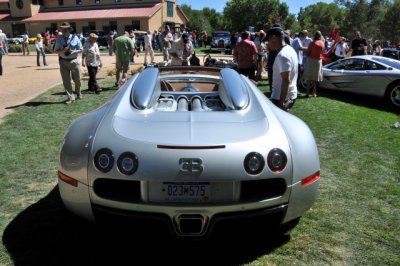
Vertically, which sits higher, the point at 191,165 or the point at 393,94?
the point at 191,165

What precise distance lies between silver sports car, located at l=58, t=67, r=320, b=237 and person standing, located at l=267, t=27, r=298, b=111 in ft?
6.19

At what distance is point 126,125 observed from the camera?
2.63 metres

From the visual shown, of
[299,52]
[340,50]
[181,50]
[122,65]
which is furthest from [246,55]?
[340,50]

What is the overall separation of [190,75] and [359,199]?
2.13 m

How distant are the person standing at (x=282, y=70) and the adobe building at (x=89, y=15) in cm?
4341

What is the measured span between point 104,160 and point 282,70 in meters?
2.87

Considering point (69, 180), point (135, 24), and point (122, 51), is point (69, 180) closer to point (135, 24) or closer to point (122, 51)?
point (122, 51)

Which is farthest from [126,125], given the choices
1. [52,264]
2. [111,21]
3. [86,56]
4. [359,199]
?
[111,21]

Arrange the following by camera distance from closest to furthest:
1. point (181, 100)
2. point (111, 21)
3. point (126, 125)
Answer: point (126, 125) < point (181, 100) < point (111, 21)

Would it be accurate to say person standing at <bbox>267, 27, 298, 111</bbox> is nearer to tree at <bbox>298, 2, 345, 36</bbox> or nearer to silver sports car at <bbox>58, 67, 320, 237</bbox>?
silver sports car at <bbox>58, 67, 320, 237</bbox>

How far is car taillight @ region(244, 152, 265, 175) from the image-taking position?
7.82 ft

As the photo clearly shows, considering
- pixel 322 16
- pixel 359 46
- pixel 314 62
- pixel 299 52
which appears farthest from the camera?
pixel 322 16

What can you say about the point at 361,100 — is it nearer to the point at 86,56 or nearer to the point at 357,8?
the point at 86,56

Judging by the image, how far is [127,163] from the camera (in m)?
2.38
